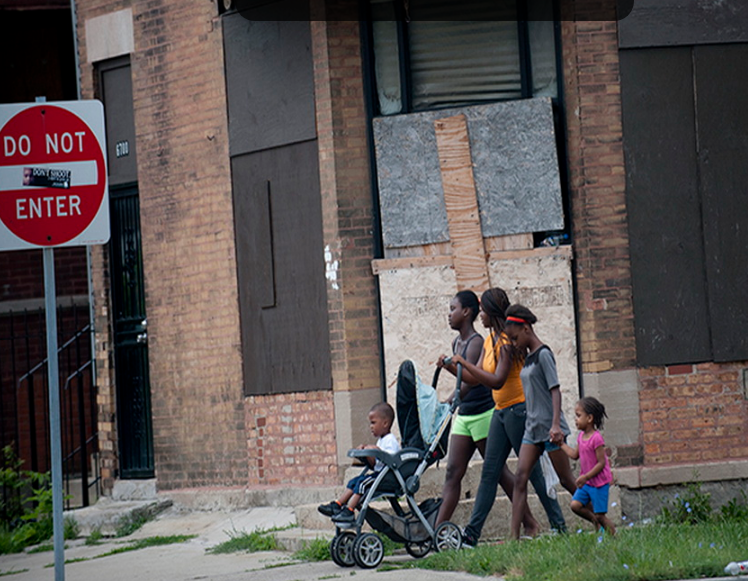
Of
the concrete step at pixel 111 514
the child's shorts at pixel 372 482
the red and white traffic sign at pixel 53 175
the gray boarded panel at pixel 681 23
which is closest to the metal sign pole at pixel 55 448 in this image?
the red and white traffic sign at pixel 53 175

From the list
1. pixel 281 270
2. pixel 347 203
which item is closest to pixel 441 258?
pixel 347 203

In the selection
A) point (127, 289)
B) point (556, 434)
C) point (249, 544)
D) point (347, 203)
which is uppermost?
point (347, 203)

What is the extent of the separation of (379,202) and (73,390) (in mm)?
6330

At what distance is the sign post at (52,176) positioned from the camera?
662 centimetres

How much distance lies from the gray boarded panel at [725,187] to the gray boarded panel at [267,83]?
3610mm

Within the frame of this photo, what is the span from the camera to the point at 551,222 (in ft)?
36.2

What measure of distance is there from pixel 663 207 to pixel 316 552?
4363mm

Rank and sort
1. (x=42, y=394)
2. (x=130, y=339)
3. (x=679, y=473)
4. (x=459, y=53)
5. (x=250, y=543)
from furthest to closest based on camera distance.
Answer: (x=42, y=394), (x=130, y=339), (x=459, y=53), (x=679, y=473), (x=250, y=543)

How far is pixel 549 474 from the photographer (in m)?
8.76

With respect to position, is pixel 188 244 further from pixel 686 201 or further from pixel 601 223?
pixel 686 201

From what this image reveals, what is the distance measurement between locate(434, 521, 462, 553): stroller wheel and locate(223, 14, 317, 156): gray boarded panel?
4419 millimetres

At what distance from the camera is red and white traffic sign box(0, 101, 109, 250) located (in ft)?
21.7

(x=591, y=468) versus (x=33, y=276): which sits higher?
(x=33, y=276)

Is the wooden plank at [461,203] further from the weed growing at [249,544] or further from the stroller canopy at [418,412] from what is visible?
the weed growing at [249,544]
